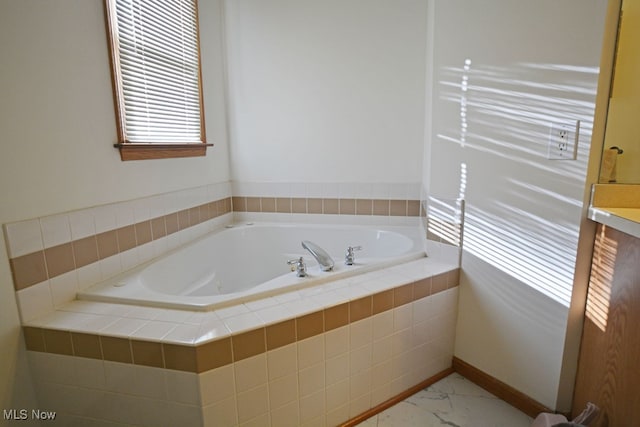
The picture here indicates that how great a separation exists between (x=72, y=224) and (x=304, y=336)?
42.2 inches

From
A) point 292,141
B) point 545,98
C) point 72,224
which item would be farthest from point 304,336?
point 292,141

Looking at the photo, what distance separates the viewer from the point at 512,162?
1479 millimetres

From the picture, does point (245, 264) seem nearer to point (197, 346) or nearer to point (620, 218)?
point (197, 346)

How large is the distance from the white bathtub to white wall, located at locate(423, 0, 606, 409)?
1.44ft

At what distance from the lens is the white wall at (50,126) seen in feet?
4.03

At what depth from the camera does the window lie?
1694 millimetres

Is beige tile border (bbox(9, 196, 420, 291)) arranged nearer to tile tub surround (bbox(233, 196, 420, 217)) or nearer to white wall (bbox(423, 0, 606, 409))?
tile tub surround (bbox(233, 196, 420, 217))

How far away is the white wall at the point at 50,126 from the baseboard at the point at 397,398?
127cm

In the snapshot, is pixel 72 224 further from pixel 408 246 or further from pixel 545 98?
pixel 545 98

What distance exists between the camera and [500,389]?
1652mm

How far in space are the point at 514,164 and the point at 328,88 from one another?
141 centimetres

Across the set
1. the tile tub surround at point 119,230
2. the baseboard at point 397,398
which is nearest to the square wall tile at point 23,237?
the tile tub surround at point 119,230

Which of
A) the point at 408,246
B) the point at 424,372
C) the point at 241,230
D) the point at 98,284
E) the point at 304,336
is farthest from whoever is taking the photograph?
the point at 241,230

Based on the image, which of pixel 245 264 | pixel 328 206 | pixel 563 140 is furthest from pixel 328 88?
pixel 563 140
